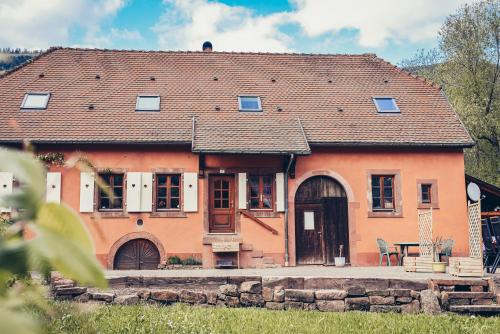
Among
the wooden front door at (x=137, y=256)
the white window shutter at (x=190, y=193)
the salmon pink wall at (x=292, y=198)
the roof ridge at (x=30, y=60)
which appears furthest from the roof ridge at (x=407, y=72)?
the roof ridge at (x=30, y=60)

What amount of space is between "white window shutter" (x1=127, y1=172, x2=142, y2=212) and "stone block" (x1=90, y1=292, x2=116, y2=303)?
20.4 feet

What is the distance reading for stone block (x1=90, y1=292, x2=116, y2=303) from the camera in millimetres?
9133

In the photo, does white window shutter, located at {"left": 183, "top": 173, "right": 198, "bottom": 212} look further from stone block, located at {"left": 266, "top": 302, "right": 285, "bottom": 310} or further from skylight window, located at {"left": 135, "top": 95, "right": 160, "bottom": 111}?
stone block, located at {"left": 266, "top": 302, "right": 285, "bottom": 310}

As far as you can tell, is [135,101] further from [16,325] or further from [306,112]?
[16,325]

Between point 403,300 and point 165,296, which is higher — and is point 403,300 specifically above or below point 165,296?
below

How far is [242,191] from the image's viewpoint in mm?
15953

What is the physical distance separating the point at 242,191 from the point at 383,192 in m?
4.47

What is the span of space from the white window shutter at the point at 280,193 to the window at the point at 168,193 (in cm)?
290

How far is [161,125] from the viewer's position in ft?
54.9

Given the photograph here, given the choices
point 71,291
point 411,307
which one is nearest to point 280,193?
point 411,307

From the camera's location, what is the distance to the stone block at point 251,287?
32.0 ft

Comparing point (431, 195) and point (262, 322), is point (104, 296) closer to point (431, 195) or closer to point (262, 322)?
point (262, 322)

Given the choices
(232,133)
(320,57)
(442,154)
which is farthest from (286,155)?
(320,57)

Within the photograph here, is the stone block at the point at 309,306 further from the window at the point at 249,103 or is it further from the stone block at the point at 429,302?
the window at the point at 249,103
